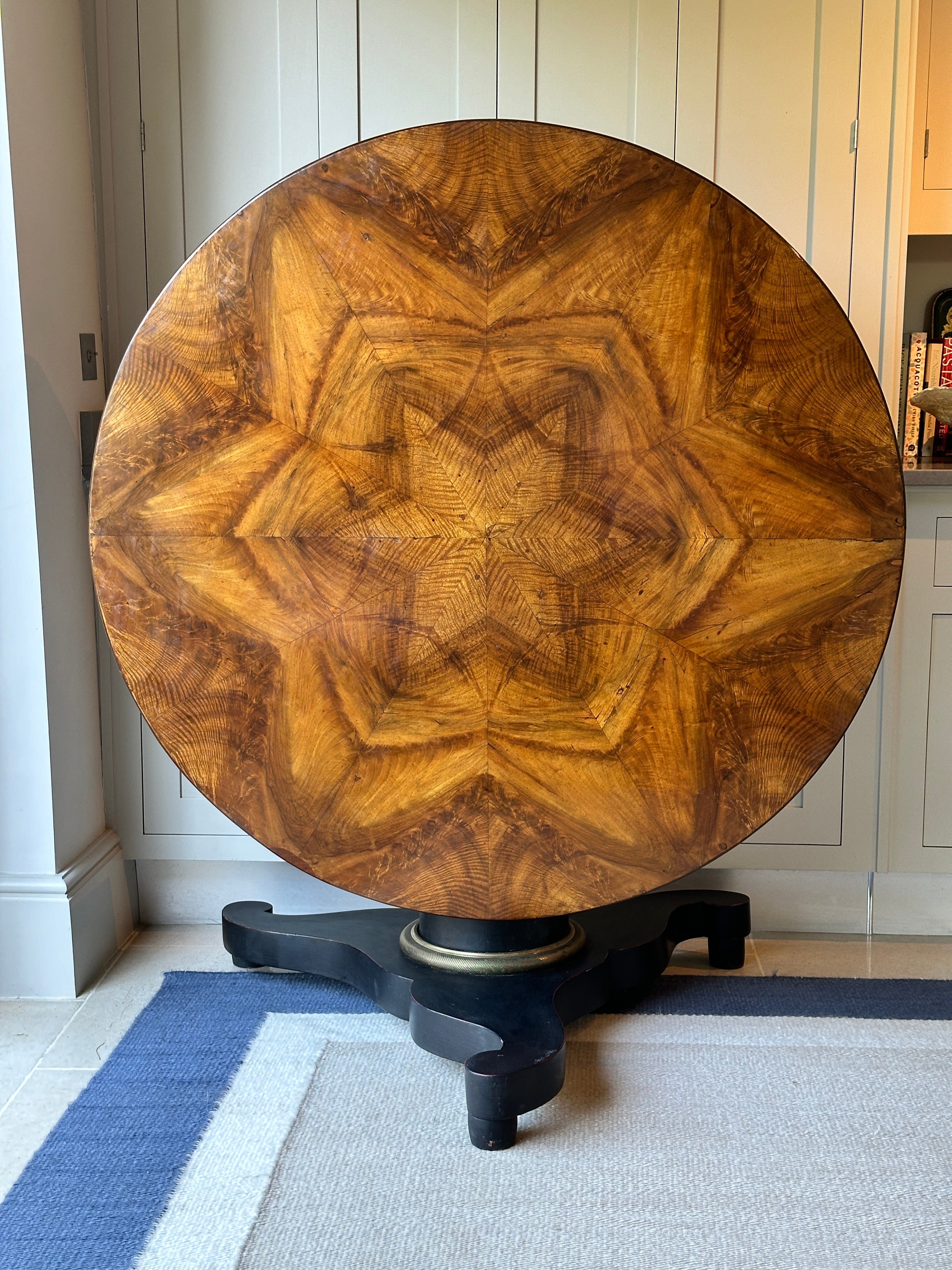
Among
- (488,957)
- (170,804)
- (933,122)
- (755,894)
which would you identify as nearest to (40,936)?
(170,804)

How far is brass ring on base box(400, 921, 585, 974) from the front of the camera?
1795mm

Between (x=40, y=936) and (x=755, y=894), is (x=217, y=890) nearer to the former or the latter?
(x=40, y=936)

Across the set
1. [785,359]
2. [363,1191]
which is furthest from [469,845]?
[785,359]

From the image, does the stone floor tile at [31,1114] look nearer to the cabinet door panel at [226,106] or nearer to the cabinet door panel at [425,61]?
the cabinet door panel at [226,106]

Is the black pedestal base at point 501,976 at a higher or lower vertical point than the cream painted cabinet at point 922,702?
lower

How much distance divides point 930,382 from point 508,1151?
1.86m

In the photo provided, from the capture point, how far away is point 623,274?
1.50 meters

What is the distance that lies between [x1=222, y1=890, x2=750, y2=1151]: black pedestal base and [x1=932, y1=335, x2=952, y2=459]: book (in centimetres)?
109

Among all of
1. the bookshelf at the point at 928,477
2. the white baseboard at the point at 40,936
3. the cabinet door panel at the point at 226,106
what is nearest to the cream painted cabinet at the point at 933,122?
the bookshelf at the point at 928,477

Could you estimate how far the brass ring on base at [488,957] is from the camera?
1.79m

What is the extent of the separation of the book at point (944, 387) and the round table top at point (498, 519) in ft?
3.55

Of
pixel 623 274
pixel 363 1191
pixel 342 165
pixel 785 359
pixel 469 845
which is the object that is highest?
pixel 342 165

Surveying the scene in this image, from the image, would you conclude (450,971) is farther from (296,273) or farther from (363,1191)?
(296,273)

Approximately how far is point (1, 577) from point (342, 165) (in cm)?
93
